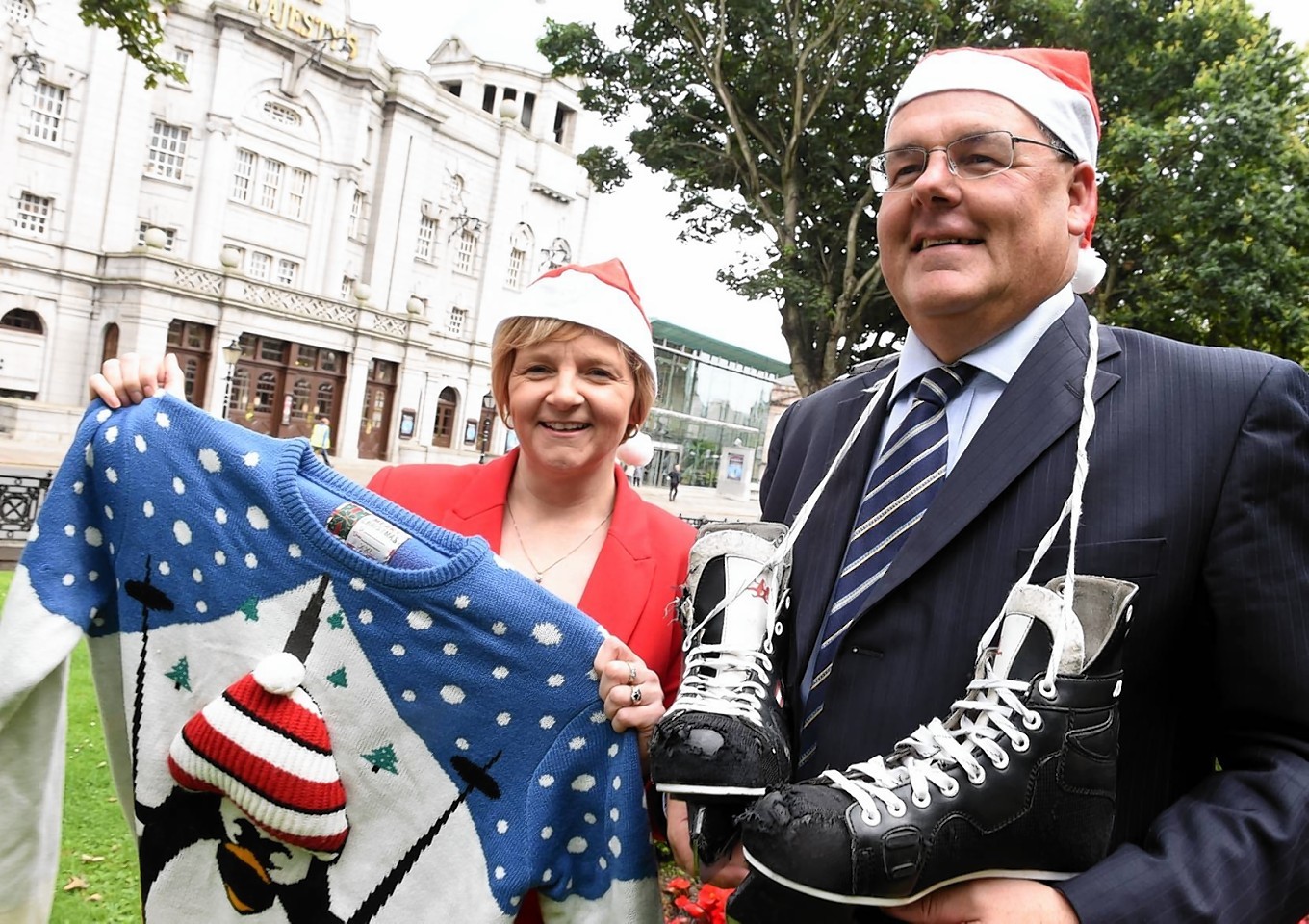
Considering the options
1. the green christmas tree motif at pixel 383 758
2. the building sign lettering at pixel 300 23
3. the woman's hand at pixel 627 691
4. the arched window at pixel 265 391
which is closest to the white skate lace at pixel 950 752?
the woman's hand at pixel 627 691

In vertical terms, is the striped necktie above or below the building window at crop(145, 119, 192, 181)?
below

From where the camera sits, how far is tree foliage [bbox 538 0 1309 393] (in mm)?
11531

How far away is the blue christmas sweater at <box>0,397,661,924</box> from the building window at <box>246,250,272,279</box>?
3933 centimetres

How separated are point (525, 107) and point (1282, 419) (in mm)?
55821

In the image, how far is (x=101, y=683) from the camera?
229 cm

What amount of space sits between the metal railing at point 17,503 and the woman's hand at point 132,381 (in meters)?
10.4

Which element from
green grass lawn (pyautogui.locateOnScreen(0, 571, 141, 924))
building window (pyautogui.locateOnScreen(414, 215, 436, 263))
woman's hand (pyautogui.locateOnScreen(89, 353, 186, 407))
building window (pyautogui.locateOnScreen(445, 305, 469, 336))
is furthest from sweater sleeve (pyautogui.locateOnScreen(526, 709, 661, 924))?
building window (pyautogui.locateOnScreen(445, 305, 469, 336))

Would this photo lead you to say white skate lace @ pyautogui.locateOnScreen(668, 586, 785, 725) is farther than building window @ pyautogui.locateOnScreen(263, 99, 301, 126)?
No

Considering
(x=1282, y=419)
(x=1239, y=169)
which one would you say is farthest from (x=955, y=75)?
(x=1239, y=169)

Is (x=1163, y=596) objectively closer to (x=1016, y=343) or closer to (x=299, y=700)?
(x=1016, y=343)

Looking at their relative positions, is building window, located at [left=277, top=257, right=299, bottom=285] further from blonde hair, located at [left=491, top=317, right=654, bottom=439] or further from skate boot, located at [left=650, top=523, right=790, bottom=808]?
skate boot, located at [left=650, top=523, right=790, bottom=808]

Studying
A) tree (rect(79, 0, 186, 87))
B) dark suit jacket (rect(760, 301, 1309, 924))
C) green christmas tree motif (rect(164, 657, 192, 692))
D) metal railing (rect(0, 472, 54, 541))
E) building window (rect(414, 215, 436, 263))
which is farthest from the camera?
building window (rect(414, 215, 436, 263))

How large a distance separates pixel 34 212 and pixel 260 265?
8.24m

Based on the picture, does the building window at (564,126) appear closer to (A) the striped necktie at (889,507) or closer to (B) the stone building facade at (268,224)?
(B) the stone building facade at (268,224)
